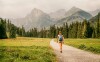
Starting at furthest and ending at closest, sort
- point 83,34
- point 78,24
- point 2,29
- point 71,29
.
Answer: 1. point 71,29
2. point 78,24
3. point 83,34
4. point 2,29

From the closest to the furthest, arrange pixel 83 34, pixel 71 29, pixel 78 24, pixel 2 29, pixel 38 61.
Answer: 1. pixel 38 61
2. pixel 2 29
3. pixel 83 34
4. pixel 78 24
5. pixel 71 29

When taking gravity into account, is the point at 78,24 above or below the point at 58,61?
above

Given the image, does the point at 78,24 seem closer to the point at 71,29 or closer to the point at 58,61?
the point at 71,29

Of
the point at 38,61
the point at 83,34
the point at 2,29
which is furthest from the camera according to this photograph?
the point at 83,34

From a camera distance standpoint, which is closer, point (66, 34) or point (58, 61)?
point (58, 61)

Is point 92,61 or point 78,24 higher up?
point 78,24

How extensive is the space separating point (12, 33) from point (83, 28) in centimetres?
5996

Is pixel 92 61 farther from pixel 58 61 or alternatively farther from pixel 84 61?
pixel 58 61

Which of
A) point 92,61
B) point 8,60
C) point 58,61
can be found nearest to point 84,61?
point 92,61

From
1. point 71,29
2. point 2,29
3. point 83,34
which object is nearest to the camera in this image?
point 2,29

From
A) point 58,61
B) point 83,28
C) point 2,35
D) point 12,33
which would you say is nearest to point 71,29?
point 83,28

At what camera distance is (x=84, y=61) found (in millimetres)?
18188

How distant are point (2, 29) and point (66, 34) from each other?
67.2 meters

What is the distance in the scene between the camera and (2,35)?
131 metres
